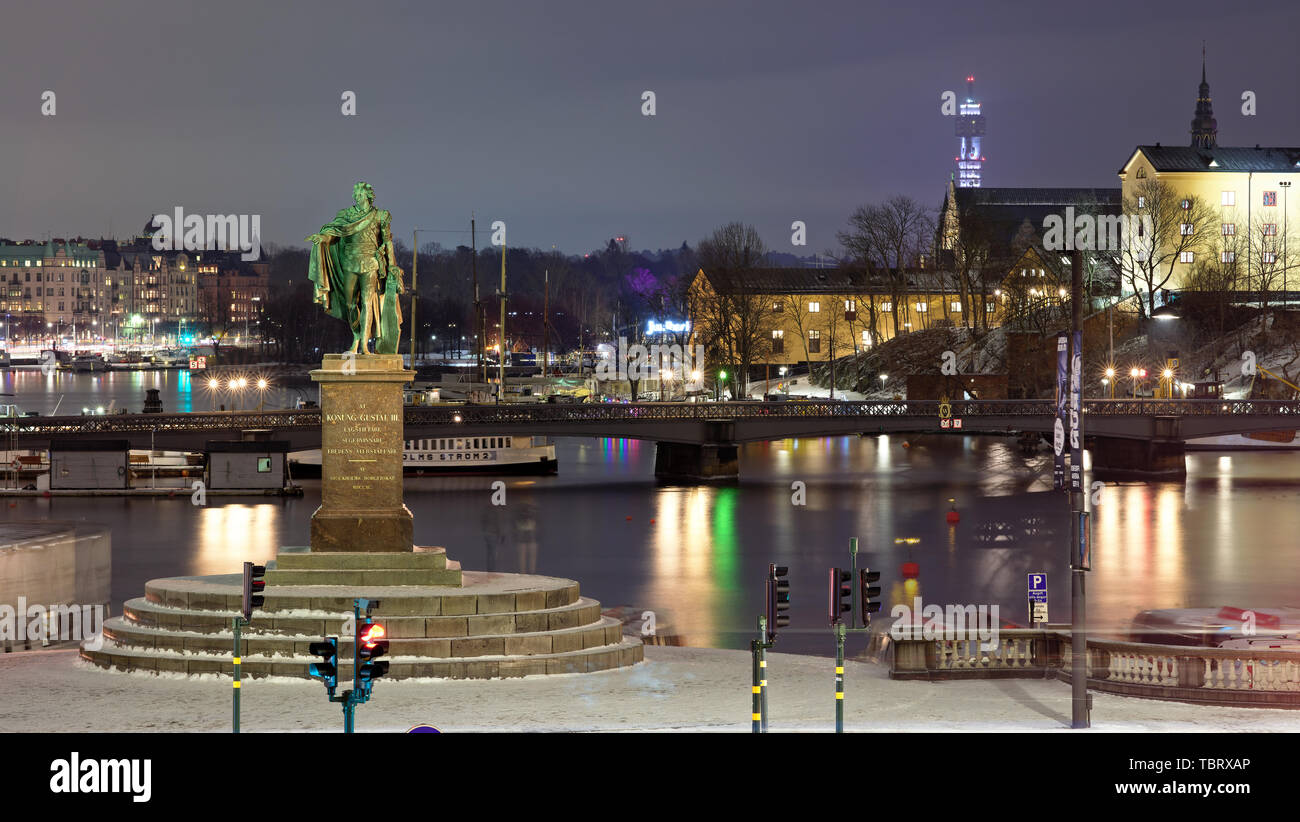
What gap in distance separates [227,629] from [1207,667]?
13.6 metres

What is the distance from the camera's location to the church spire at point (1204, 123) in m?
142

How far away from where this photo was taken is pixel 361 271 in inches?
1008

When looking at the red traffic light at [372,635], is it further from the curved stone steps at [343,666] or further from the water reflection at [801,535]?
the water reflection at [801,535]

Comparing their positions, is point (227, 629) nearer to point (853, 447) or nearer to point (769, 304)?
point (853, 447)

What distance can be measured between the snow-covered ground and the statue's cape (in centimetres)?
668

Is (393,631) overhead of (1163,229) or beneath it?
beneath

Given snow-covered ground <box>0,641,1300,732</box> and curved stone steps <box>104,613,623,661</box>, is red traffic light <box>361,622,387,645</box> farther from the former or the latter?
curved stone steps <box>104,613,623,661</box>

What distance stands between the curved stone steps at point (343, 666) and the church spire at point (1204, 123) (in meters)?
128

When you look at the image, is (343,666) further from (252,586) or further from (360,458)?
(360,458)

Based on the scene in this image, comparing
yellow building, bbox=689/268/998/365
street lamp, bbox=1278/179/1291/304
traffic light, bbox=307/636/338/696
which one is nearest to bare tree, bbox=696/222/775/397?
yellow building, bbox=689/268/998/365

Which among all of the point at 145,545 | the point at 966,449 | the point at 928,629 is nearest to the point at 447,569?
the point at 928,629

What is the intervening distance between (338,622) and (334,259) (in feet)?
20.3
